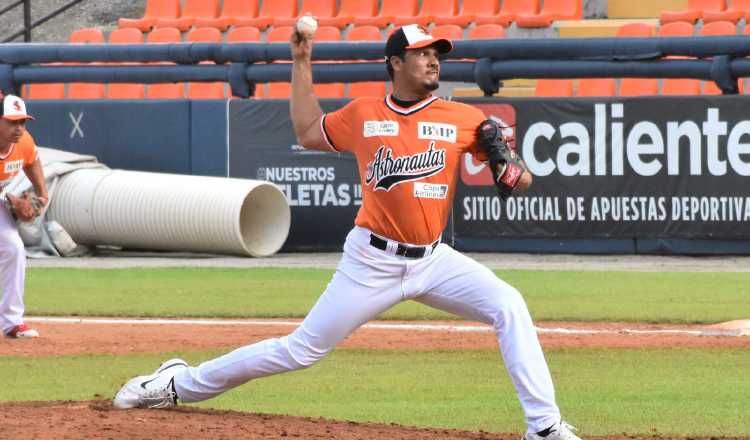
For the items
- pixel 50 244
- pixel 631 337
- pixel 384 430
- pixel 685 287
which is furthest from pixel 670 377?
pixel 50 244

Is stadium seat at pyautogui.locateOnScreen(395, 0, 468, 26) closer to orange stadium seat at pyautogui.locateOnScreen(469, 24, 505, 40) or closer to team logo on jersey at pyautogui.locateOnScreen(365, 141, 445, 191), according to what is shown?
orange stadium seat at pyautogui.locateOnScreen(469, 24, 505, 40)

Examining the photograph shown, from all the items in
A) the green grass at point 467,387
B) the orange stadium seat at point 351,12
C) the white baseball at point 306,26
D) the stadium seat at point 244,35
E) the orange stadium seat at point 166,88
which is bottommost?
the green grass at point 467,387

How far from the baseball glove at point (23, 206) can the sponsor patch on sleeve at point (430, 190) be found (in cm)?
491

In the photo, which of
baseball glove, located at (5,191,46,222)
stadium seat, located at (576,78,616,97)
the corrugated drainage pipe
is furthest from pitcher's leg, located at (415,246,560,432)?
stadium seat, located at (576,78,616,97)

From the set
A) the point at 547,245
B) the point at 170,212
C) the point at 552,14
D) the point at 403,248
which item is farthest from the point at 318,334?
the point at 552,14

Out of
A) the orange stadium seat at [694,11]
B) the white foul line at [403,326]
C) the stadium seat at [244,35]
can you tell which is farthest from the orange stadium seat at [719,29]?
the white foul line at [403,326]

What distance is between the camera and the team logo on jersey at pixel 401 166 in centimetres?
662

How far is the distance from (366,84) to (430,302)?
1419cm

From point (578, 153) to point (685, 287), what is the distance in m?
3.82

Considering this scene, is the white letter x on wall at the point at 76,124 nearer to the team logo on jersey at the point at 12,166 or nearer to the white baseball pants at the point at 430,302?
the team logo on jersey at the point at 12,166

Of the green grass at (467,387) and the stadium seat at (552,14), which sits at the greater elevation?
the stadium seat at (552,14)

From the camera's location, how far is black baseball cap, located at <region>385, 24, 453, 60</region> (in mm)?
6645

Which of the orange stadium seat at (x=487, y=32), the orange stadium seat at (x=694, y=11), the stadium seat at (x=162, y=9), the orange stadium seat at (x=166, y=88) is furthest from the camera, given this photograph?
the stadium seat at (x=162, y=9)

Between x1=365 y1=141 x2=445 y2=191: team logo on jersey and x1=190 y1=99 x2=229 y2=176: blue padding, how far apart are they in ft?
43.7
